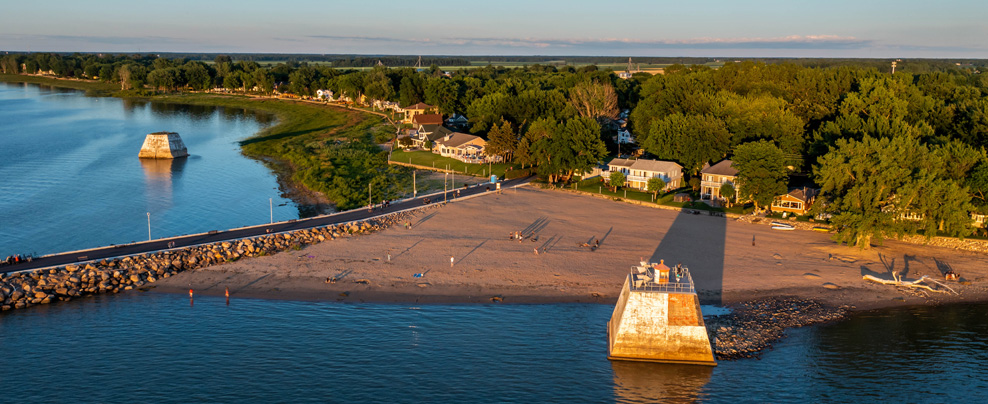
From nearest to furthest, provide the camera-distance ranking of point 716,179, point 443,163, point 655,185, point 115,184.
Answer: point 716,179 → point 655,185 → point 115,184 → point 443,163

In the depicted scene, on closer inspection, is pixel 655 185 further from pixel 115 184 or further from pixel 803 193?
pixel 115 184

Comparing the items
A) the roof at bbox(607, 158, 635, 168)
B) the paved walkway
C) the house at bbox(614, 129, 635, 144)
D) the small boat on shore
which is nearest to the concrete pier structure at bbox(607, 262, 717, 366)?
the small boat on shore

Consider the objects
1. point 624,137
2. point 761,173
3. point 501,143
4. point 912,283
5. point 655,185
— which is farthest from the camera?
point 624,137

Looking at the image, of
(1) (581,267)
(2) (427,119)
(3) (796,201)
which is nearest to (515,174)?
(3) (796,201)

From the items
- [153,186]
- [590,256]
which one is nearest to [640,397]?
[590,256]

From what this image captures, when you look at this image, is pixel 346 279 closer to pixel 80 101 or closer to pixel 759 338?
pixel 759 338

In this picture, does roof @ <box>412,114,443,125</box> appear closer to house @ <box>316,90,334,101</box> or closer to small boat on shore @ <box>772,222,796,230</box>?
house @ <box>316,90,334,101</box>

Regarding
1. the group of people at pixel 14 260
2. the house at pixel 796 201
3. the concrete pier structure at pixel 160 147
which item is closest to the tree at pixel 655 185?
the house at pixel 796 201
